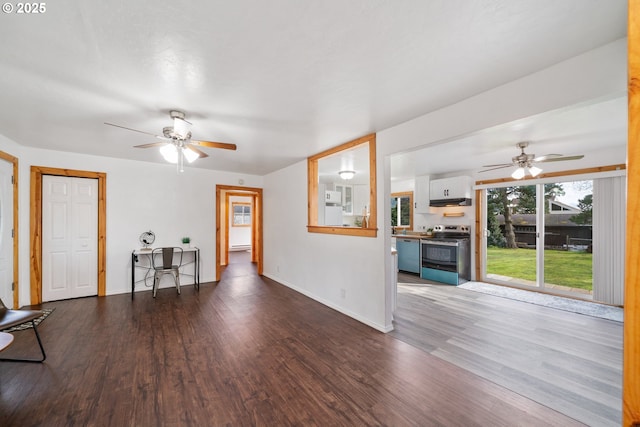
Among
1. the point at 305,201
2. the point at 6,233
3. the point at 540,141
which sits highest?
the point at 540,141

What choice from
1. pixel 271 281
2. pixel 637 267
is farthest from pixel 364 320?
pixel 637 267

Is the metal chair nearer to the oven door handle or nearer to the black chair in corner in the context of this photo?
the black chair in corner

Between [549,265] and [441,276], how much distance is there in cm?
187

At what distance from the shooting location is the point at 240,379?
2188 millimetres

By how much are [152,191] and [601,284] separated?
811cm

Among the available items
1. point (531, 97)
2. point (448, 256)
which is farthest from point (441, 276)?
point (531, 97)

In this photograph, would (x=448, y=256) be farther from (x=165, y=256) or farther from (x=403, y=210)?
(x=165, y=256)

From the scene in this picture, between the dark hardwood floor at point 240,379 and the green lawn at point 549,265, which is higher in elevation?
the green lawn at point 549,265

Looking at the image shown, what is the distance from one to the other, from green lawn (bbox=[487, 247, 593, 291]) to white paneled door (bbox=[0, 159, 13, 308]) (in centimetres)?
827

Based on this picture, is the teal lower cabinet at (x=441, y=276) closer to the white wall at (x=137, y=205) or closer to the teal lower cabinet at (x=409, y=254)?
the teal lower cabinet at (x=409, y=254)

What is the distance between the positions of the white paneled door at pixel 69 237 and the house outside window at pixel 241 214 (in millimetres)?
5823

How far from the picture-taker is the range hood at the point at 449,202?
5555mm

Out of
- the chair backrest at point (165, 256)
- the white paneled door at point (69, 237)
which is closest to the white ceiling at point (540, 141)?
the chair backrest at point (165, 256)

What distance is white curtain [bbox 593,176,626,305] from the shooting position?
395cm
